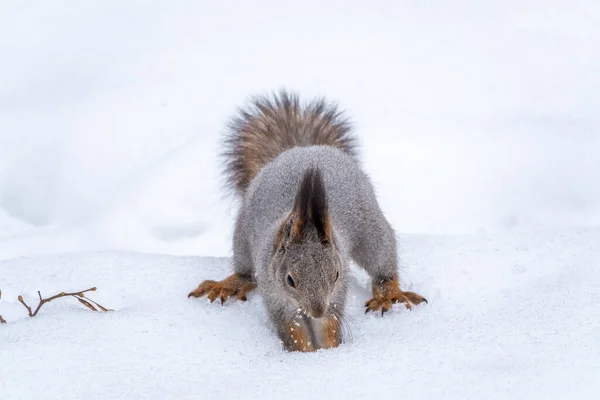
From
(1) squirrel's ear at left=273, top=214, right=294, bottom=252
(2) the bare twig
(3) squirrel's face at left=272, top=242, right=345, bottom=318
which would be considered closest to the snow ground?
(2) the bare twig

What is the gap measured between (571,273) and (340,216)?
759 mm

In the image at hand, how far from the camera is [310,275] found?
2.35 metres

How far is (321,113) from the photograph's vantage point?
12.0ft

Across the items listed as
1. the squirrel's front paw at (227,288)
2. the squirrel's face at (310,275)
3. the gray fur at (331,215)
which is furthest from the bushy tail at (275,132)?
the squirrel's face at (310,275)

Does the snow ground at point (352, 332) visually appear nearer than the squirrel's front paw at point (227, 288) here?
Yes

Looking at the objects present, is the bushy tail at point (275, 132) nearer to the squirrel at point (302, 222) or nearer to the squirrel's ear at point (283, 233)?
the squirrel at point (302, 222)

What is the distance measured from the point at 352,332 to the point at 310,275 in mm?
361

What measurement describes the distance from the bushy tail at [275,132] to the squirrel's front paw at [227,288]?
623 mm

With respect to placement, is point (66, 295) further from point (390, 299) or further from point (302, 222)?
point (390, 299)

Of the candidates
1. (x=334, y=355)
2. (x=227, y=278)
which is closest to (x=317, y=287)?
(x=334, y=355)

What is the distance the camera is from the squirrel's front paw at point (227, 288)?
2.82 metres

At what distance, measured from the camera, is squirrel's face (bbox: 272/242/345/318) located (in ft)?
7.61

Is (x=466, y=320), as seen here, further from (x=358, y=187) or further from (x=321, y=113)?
(x=321, y=113)

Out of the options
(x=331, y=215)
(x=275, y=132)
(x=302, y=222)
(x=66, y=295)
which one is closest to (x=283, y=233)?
(x=302, y=222)
